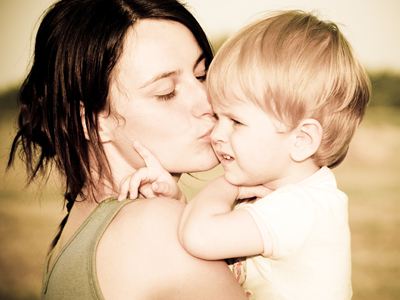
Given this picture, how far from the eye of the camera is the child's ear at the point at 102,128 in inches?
58.6

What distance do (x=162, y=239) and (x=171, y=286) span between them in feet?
0.44

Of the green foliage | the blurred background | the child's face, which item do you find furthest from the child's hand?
the green foliage

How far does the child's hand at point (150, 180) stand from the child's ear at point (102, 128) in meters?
0.12

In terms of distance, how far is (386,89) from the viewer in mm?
7895

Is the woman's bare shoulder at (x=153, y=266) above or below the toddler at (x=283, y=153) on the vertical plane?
below

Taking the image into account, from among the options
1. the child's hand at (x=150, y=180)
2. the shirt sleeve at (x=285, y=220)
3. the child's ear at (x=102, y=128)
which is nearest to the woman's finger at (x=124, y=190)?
the child's hand at (x=150, y=180)

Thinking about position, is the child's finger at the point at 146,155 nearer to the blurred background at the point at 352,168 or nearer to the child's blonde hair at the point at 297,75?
the child's blonde hair at the point at 297,75

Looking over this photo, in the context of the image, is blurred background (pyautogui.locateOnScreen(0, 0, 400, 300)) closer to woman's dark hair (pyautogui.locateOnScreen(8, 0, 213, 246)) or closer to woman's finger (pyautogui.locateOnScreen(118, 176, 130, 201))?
woman's dark hair (pyautogui.locateOnScreen(8, 0, 213, 246))

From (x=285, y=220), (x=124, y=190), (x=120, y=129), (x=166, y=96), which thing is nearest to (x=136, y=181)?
(x=124, y=190)

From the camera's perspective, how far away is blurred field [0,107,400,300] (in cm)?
411

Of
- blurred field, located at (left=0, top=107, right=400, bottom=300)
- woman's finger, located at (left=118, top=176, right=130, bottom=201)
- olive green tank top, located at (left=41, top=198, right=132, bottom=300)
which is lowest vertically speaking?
blurred field, located at (left=0, top=107, right=400, bottom=300)

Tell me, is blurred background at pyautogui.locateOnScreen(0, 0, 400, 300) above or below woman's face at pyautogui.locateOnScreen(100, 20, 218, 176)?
below

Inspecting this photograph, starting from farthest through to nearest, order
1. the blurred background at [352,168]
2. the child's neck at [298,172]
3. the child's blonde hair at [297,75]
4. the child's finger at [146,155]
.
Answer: the blurred background at [352,168] < the child's finger at [146,155] < the child's neck at [298,172] < the child's blonde hair at [297,75]

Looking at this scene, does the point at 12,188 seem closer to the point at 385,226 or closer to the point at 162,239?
the point at 385,226
